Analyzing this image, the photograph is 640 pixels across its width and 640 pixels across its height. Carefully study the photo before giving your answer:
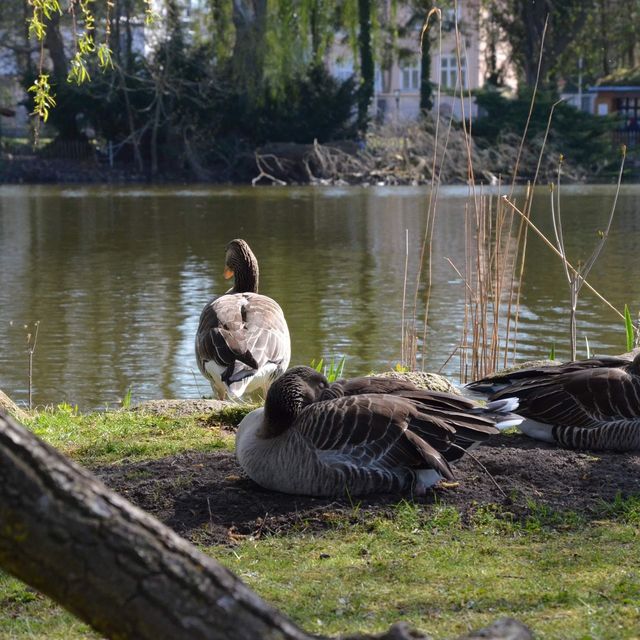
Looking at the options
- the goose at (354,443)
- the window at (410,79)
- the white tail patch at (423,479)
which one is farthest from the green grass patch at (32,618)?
the window at (410,79)

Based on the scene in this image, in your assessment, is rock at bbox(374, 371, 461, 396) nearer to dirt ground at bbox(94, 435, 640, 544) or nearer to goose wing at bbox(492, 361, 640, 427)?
goose wing at bbox(492, 361, 640, 427)

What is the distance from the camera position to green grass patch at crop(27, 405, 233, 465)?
7578 mm

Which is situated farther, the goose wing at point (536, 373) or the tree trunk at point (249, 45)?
the tree trunk at point (249, 45)

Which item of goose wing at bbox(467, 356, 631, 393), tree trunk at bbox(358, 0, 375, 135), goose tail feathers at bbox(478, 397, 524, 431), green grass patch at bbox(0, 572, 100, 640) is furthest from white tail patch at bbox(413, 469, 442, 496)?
tree trunk at bbox(358, 0, 375, 135)

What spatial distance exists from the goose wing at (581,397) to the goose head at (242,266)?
496 centimetres

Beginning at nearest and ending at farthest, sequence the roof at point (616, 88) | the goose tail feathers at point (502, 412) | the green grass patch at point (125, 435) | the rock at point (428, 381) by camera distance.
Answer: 1. the goose tail feathers at point (502, 412)
2. the green grass patch at point (125, 435)
3. the rock at point (428, 381)
4. the roof at point (616, 88)

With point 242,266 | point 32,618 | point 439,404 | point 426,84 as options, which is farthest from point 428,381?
point 426,84

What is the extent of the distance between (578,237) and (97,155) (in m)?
38.2

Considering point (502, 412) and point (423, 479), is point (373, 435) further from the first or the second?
point (502, 412)

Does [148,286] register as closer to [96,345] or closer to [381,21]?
[96,345]

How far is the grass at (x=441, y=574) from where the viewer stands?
4.68m

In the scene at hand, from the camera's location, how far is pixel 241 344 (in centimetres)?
934

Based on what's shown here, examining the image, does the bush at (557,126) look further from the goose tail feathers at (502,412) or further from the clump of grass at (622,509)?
the clump of grass at (622,509)

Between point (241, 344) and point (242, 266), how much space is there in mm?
2771
